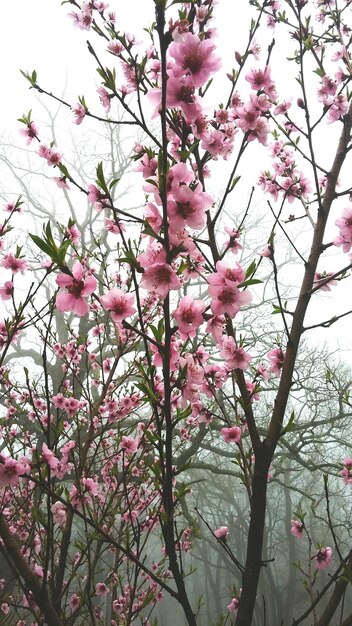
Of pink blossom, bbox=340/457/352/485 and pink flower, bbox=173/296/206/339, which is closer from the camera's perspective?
pink flower, bbox=173/296/206/339

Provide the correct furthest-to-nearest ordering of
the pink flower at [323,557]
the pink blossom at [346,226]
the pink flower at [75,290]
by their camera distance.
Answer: the pink flower at [323,557]
the pink blossom at [346,226]
the pink flower at [75,290]

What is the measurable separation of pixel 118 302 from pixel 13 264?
5.44 ft

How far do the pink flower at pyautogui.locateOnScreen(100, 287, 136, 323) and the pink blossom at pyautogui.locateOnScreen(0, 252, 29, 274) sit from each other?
1630mm

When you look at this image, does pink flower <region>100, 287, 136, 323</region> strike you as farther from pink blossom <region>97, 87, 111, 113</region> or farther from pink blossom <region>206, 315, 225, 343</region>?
pink blossom <region>97, 87, 111, 113</region>

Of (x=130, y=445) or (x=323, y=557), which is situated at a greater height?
(x=130, y=445)

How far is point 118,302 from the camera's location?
120 cm

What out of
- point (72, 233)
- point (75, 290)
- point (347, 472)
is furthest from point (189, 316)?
point (347, 472)

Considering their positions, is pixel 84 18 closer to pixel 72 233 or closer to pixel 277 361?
pixel 72 233

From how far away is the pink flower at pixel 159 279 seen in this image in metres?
1.01

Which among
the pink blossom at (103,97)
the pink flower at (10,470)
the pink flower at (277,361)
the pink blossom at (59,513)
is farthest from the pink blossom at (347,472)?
the pink blossom at (103,97)

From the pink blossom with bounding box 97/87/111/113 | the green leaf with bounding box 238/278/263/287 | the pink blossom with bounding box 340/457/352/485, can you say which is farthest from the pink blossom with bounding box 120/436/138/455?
the pink blossom with bounding box 97/87/111/113

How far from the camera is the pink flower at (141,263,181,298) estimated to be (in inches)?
39.7

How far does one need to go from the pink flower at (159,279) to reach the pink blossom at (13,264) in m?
1.80

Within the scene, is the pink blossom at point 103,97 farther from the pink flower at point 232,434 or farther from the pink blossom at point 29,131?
the pink flower at point 232,434
